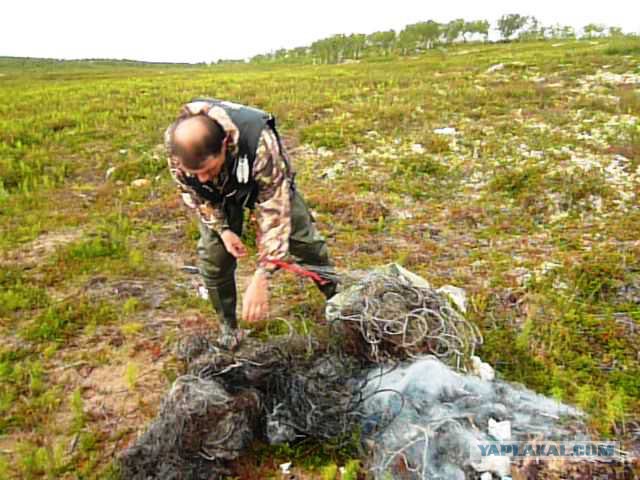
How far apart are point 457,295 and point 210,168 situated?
2.21 meters

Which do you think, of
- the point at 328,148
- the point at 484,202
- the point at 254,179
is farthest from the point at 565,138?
the point at 254,179

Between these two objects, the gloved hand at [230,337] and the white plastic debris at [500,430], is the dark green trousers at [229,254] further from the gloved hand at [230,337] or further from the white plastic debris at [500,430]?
the white plastic debris at [500,430]

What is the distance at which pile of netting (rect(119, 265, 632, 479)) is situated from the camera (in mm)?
2553

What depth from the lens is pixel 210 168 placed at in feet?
8.54

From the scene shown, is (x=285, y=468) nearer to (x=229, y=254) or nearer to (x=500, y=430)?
(x=500, y=430)

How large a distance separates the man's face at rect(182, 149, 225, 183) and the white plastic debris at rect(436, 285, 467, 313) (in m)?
1.93

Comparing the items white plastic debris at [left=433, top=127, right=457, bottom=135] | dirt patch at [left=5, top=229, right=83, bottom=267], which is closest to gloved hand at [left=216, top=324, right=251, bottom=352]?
dirt patch at [left=5, top=229, right=83, bottom=267]

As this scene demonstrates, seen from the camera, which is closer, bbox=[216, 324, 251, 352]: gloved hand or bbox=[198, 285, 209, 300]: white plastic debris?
bbox=[216, 324, 251, 352]: gloved hand

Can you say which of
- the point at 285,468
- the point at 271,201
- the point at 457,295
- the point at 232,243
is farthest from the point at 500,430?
the point at 232,243

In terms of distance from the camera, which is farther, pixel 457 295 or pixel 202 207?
pixel 457 295

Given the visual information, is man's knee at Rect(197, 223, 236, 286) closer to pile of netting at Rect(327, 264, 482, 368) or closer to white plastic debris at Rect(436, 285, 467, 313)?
pile of netting at Rect(327, 264, 482, 368)

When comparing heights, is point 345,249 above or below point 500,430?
below

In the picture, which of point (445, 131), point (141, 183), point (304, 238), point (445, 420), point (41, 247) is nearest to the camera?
point (445, 420)

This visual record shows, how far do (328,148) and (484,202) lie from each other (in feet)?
10.4
